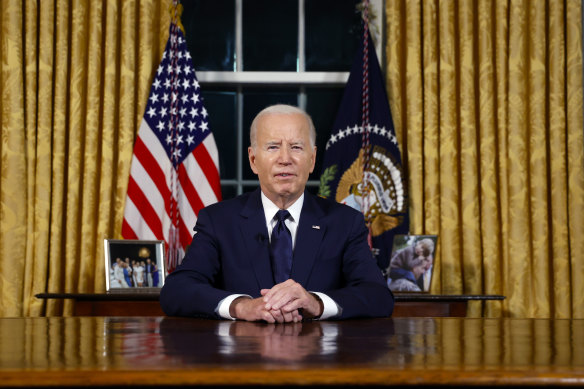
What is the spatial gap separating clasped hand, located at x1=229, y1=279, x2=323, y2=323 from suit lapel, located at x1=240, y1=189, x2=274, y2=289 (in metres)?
0.35

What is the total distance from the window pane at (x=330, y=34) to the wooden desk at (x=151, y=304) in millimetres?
1446

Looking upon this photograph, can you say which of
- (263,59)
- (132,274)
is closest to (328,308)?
(132,274)

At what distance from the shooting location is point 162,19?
353 centimetres

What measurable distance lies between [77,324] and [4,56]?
2381mm

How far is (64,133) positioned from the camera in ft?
11.3

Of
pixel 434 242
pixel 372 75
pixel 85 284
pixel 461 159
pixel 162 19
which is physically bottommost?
pixel 85 284

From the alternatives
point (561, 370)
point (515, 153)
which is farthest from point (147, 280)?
point (561, 370)

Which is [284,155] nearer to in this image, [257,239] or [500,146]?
[257,239]

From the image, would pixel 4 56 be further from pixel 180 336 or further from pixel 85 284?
pixel 180 336

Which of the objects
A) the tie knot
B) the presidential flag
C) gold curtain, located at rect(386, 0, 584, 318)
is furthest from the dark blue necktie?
gold curtain, located at rect(386, 0, 584, 318)

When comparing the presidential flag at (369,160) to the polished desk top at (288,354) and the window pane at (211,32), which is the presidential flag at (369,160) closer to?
the window pane at (211,32)

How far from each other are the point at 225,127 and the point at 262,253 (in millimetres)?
1853

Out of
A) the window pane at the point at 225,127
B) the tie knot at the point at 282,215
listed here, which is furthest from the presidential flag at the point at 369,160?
the tie knot at the point at 282,215

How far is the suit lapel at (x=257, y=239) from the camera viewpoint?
2.07 m
